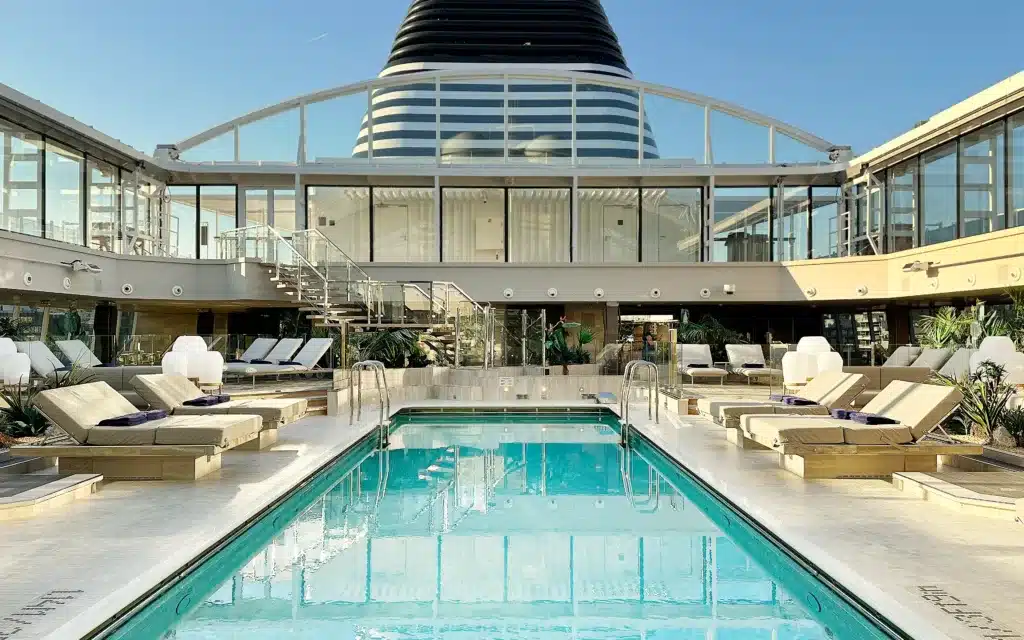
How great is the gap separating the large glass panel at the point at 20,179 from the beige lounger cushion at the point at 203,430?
10.9 m

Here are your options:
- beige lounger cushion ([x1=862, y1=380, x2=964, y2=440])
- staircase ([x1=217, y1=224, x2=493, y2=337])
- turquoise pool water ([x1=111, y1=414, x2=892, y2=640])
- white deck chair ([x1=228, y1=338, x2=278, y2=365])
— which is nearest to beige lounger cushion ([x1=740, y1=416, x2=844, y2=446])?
beige lounger cushion ([x1=862, y1=380, x2=964, y2=440])

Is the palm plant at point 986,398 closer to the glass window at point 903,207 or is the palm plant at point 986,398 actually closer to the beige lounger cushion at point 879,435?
the beige lounger cushion at point 879,435

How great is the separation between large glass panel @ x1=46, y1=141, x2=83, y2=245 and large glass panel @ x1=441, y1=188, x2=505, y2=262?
8.88 metres

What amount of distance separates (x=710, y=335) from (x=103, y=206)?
15.9 metres

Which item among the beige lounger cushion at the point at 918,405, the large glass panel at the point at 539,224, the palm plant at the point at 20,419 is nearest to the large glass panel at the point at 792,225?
the large glass panel at the point at 539,224

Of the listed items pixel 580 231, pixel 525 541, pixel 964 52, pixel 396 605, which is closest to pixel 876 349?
pixel 580 231

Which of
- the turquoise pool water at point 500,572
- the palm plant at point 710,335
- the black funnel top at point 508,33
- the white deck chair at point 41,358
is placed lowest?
the turquoise pool water at point 500,572

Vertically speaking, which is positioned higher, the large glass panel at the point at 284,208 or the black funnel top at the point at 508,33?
the black funnel top at the point at 508,33

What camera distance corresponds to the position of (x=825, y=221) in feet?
76.4

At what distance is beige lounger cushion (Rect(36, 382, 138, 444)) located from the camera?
756 centimetres

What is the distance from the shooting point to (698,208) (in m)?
23.6

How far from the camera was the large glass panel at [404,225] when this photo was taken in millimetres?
23094

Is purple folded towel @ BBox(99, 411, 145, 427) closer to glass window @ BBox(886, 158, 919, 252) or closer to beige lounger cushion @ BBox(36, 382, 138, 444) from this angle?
beige lounger cushion @ BBox(36, 382, 138, 444)

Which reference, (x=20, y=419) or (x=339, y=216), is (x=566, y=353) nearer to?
(x=339, y=216)
